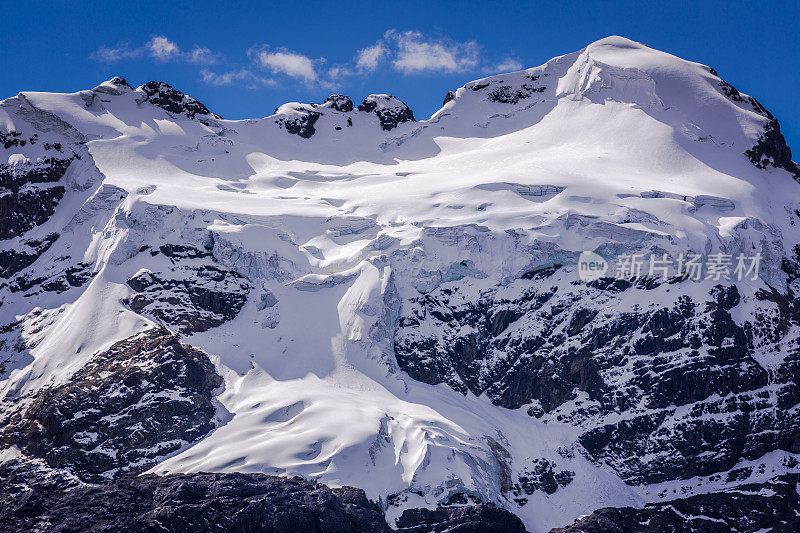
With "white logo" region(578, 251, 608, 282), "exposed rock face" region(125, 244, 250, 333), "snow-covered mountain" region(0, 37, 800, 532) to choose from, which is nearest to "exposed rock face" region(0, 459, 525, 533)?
"snow-covered mountain" region(0, 37, 800, 532)

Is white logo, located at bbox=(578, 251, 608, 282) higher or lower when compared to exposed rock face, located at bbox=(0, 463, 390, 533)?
higher

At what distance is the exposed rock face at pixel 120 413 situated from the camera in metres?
147

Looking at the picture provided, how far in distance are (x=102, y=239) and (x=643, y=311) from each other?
8552 centimetres

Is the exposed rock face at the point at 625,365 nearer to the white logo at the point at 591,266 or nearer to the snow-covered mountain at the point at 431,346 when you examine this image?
the snow-covered mountain at the point at 431,346

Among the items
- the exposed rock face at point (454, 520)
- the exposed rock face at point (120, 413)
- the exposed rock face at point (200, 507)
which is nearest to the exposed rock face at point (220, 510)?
the exposed rock face at point (454, 520)

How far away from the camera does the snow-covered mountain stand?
481ft

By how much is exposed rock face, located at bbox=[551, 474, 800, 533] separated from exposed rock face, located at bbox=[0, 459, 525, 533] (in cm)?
1201

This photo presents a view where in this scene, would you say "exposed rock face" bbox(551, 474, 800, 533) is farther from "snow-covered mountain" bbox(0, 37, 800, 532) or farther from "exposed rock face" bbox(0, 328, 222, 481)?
"exposed rock face" bbox(0, 328, 222, 481)

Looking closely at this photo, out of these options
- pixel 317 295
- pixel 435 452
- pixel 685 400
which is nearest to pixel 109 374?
pixel 317 295

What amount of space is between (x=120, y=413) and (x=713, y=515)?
257ft

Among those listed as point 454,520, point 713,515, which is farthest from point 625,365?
point 454,520

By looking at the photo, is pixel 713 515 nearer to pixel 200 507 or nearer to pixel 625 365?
pixel 625 365

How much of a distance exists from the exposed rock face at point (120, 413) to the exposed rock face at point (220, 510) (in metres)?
6.54

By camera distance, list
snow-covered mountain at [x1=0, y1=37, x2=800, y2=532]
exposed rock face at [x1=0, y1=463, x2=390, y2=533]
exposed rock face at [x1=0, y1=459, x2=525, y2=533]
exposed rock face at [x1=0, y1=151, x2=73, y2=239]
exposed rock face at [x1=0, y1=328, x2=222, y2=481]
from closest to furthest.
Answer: exposed rock face at [x1=0, y1=463, x2=390, y2=533], exposed rock face at [x1=0, y1=459, x2=525, y2=533], snow-covered mountain at [x1=0, y1=37, x2=800, y2=532], exposed rock face at [x1=0, y1=328, x2=222, y2=481], exposed rock face at [x1=0, y1=151, x2=73, y2=239]
